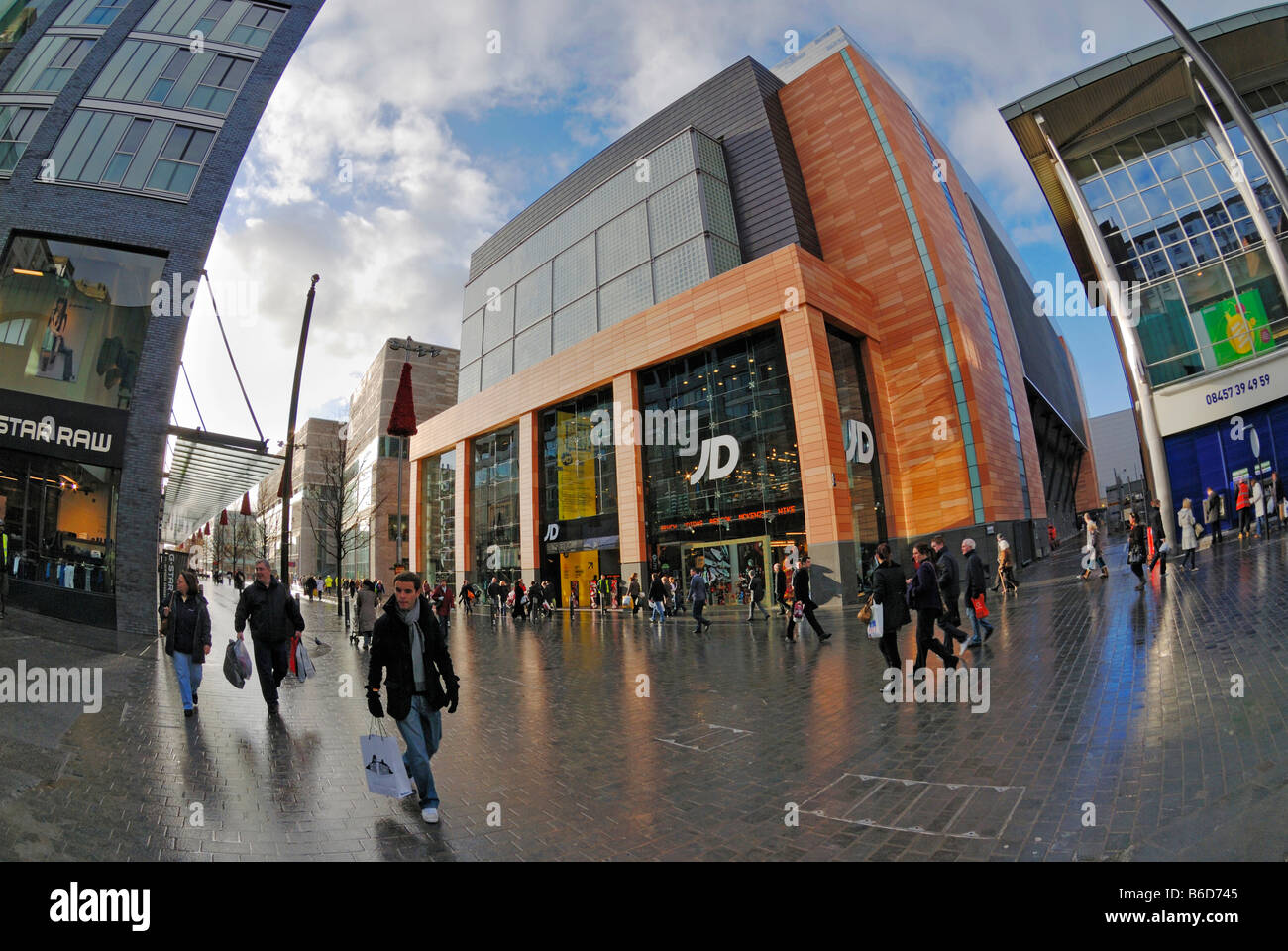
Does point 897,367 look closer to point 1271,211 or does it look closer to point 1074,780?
point 1271,211

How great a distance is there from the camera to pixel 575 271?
1436 inches

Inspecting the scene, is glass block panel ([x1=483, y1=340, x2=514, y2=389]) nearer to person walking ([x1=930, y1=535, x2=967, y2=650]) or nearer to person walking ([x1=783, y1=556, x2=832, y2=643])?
person walking ([x1=783, y1=556, x2=832, y2=643])

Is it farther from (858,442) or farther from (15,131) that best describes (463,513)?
(15,131)

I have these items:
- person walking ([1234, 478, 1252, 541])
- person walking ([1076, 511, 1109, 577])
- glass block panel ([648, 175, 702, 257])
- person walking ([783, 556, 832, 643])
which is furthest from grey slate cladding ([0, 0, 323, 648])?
person walking ([1234, 478, 1252, 541])

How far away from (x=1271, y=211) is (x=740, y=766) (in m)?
30.1

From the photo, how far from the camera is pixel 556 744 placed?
5.50 m

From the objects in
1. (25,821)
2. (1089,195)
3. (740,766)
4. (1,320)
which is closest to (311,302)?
(1,320)

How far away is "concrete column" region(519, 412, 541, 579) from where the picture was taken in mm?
32656

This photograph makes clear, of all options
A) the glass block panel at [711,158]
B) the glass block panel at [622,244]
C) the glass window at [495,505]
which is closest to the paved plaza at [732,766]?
the glass window at [495,505]

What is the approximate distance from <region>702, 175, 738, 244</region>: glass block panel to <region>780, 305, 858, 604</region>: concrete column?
901cm

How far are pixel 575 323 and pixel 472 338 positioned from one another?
42.2 feet

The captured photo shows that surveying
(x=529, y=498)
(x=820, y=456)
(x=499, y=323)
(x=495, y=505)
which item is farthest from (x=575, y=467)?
(x=499, y=323)

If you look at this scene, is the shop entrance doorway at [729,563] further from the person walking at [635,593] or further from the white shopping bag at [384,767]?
the white shopping bag at [384,767]

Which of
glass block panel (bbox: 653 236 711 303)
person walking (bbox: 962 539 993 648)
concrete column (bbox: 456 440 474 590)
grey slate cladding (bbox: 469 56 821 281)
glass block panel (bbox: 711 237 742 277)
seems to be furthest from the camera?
concrete column (bbox: 456 440 474 590)
